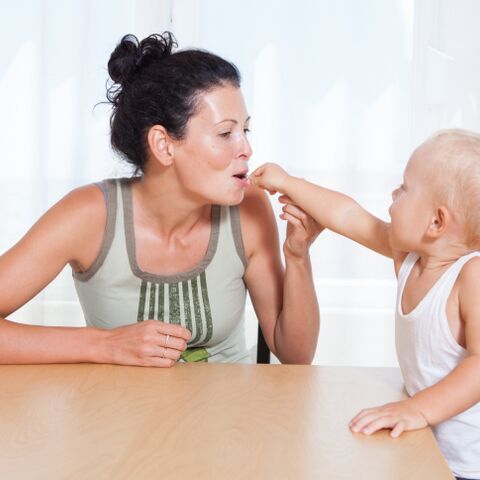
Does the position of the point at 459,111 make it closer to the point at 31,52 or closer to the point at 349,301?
the point at 349,301

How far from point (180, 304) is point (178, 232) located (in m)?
0.17

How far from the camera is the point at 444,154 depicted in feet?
4.24

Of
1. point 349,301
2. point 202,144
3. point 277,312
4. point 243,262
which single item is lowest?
point 349,301

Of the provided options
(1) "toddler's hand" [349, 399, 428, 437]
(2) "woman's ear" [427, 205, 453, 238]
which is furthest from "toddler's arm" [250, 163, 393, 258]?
(1) "toddler's hand" [349, 399, 428, 437]

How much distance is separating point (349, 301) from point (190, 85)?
190 centimetres

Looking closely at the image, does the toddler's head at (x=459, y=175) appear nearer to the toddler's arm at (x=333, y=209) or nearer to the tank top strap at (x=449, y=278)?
the tank top strap at (x=449, y=278)

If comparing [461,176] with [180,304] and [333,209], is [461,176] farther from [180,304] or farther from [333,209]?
[180,304]

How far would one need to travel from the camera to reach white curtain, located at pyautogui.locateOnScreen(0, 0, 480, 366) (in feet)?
10.7

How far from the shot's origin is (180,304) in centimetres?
172

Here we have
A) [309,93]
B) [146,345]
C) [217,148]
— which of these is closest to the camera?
[146,345]

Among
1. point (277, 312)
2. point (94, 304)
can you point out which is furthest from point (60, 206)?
point (277, 312)

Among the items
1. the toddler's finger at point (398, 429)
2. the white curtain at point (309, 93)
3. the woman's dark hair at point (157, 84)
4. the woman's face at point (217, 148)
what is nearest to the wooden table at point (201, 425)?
the toddler's finger at point (398, 429)

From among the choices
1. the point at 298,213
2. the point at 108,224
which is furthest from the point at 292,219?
the point at 108,224

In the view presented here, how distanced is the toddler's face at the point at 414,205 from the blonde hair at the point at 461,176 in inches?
0.8
